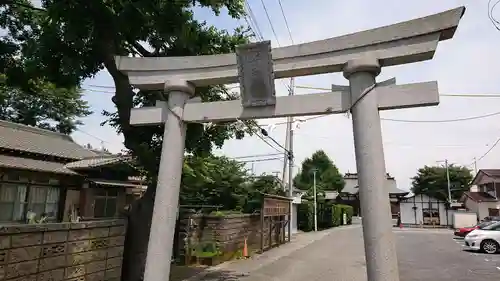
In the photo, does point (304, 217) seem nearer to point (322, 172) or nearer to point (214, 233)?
point (214, 233)

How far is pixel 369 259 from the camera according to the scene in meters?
3.87

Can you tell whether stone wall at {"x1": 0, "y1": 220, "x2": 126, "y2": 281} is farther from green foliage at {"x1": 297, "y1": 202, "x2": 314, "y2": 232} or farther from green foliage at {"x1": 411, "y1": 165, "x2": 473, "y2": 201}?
green foliage at {"x1": 411, "y1": 165, "x2": 473, "y2": 201}

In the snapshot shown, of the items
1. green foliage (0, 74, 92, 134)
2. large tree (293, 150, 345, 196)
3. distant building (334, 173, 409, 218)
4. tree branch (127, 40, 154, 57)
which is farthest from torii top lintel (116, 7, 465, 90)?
large tree (293, 150, 345, 196)

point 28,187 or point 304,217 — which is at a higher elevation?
point 28,187

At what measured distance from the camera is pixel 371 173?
3953 millimetres

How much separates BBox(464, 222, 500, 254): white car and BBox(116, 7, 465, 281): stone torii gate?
16215mm

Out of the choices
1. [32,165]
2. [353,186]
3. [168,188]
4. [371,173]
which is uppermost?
[353,186]

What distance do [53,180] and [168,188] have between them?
11.3 metres

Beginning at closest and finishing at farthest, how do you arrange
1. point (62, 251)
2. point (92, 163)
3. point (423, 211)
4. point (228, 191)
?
1. point (62, 251)
2. point (92, 163)
3. point (228, 191)
4. point (423, 211)

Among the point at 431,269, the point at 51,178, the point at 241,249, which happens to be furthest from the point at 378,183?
the point at 51,178

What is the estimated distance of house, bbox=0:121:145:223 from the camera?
12.5m

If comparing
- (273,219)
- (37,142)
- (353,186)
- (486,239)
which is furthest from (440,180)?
(37,142)

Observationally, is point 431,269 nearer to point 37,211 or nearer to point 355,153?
point 355,153

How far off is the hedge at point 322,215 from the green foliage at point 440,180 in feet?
35.6
